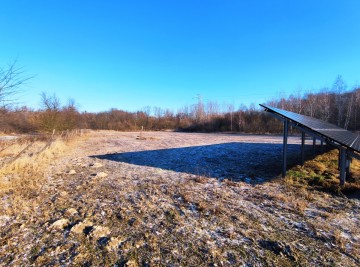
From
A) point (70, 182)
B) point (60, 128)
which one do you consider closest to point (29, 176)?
point (70, 182)

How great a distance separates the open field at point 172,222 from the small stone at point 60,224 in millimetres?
16

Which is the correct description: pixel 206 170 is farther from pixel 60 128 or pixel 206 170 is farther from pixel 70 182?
pixel 60 128

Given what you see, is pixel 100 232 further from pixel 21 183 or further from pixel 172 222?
pixel 21 183

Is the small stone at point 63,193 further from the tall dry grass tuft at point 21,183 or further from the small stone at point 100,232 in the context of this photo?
the small stone at point 100,232

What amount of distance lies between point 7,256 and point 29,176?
4.76 metres

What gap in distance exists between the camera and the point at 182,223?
364 cm

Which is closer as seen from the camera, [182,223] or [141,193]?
[182,223]

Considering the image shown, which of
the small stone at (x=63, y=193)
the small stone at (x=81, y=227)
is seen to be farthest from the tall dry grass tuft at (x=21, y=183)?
the small stone at (x=81, y=227)

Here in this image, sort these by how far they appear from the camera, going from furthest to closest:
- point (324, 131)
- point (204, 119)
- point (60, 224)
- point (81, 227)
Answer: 1. point (204, 119)
2. point (324, 131)
3. point (60, 224)
4. point (81, 227)

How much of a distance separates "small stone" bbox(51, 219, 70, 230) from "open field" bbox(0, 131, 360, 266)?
16 mm

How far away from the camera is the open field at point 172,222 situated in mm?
2703

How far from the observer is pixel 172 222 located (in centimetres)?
369

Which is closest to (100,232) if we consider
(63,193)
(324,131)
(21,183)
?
(63,193)

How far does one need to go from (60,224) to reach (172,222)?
2.00 metres
